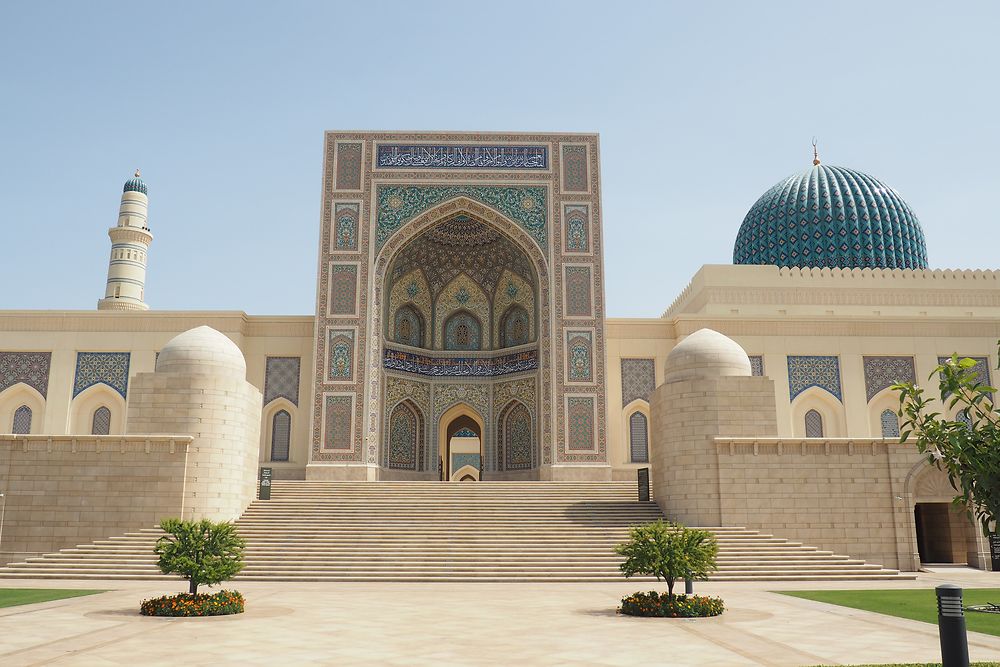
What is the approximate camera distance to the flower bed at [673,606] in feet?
27.8

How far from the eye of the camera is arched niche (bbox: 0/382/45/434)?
21031 mm

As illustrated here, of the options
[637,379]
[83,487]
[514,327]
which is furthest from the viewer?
[514,327]

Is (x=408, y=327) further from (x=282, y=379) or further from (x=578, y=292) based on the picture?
(x=578, y=292)

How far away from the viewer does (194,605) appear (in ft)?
27.6

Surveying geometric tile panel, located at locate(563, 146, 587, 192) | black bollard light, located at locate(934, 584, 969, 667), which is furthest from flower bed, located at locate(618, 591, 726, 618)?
geometric tile panel, located at locate(563, 146, 587, 192)

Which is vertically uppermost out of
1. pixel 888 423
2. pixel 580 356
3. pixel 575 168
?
pixel 575 168

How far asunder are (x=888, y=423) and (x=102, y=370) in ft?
62.8

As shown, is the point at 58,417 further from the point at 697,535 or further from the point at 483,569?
the point at 697,535

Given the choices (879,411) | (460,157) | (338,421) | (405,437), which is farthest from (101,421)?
(879,411)

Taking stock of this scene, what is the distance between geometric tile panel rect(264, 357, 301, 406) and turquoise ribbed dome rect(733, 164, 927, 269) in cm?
1565

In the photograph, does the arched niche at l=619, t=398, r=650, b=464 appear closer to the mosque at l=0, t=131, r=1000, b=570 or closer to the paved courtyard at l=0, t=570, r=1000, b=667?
the mosque at l=0, t=131, r=1000, b=570

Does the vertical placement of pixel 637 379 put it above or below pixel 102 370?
below

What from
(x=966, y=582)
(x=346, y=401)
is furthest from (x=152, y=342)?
(x=966, y=582)

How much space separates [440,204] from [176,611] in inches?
575
